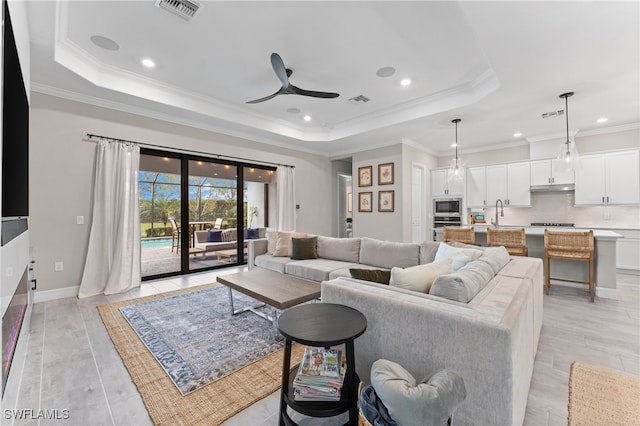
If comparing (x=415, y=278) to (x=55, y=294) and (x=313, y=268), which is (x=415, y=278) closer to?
(x=313, y=268)

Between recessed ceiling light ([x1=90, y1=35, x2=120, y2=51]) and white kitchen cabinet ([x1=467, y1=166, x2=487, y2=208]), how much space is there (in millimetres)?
6848

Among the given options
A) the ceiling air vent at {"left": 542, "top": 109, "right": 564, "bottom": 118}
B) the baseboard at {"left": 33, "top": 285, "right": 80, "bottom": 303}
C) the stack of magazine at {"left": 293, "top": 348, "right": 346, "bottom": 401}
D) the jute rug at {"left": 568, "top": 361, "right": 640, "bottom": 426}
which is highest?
the ceiling air vent at {"left": 542, "top": 109, "right": 564, "bottom": 118}

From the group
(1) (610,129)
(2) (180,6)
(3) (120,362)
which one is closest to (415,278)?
(3) (120,362)

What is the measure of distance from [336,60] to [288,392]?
332cm

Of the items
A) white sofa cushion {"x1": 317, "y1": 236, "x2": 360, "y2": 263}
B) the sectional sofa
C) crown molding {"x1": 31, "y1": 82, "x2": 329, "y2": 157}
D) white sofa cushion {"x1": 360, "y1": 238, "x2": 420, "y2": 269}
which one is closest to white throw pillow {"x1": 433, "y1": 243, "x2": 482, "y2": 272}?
the sectional sofa

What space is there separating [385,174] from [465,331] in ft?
16.5

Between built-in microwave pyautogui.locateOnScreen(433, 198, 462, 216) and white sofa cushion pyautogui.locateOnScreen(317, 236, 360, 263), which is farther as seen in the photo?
built-in microwave pyautogui.locateOnScreen(433, 198, 462, 216)

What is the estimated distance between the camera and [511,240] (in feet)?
13.0

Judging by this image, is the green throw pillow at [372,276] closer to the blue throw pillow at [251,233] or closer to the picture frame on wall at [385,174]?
the blue throw pillow at [251,233]

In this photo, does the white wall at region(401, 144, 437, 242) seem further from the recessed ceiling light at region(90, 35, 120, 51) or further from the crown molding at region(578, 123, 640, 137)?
the recessed ceiling light at region(90, 35, 120, 51)

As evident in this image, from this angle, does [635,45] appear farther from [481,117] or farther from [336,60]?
[336,60]

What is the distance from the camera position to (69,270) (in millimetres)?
3570

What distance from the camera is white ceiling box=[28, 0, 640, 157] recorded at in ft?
7.73

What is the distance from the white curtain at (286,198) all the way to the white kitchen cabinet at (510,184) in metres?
4.47
